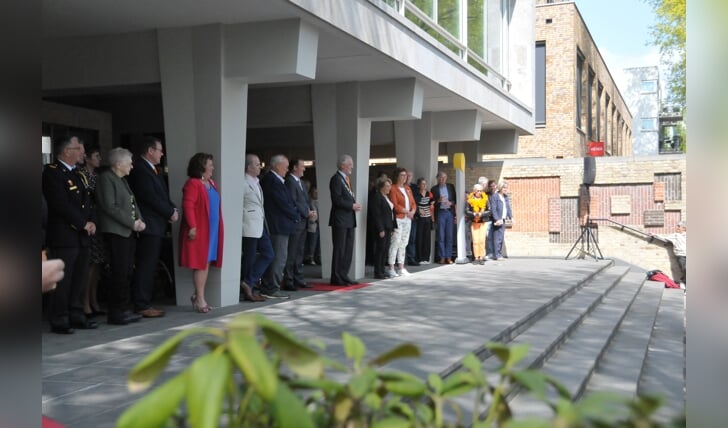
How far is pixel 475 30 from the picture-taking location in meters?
16.9

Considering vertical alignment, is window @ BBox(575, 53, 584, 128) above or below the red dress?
above

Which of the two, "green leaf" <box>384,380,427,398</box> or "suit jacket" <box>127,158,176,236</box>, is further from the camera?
"suit jacket" <box>127,158,176,236</box>

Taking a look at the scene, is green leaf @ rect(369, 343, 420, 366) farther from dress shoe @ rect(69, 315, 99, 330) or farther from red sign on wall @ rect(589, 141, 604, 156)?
red sign on wall @ rect(589, 141, 604, 156)

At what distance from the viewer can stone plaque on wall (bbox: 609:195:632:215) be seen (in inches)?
834

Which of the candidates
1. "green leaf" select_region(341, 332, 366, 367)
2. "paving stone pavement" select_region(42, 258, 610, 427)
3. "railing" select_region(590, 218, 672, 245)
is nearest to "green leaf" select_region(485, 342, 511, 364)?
"green leaf" select_region(341, 332, 366, 367)

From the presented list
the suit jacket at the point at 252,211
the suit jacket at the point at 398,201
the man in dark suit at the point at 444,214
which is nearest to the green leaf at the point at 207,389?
the suit jacket at the point at 252,211

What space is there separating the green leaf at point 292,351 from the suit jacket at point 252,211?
875 cm

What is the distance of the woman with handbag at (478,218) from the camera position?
17.2 m

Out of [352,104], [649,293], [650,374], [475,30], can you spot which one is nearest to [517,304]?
[650,374]

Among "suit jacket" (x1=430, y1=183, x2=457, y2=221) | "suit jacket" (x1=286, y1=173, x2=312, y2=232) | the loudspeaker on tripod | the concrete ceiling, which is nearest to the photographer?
the concrete ceiling

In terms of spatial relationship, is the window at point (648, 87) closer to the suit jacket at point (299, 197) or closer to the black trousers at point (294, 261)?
the black trousers at point (294, 261)

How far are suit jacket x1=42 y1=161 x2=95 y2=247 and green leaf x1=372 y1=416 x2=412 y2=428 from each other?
677cm

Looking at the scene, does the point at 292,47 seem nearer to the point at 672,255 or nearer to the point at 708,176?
the point at 708,176

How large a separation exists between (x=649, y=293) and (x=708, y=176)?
14.3 m
